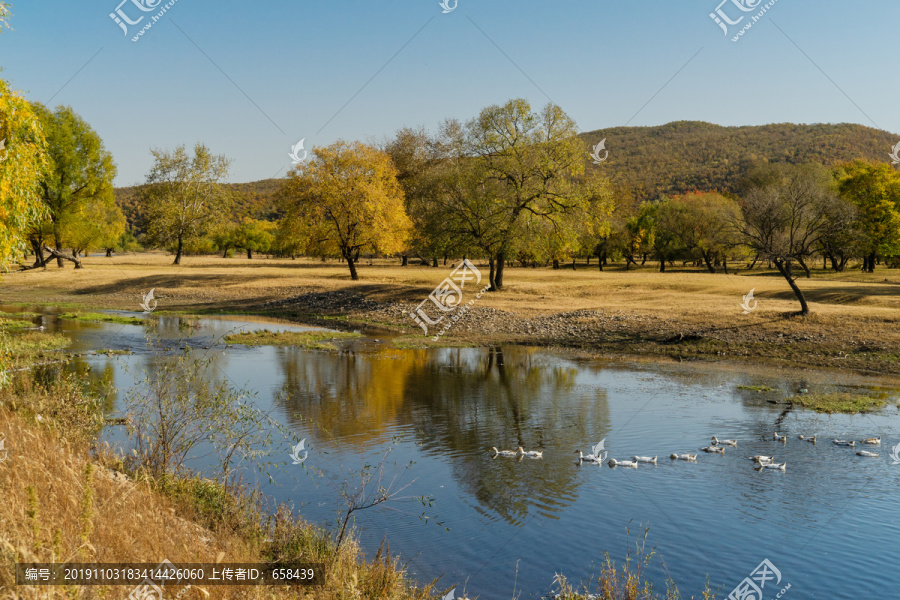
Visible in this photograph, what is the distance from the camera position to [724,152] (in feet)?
532

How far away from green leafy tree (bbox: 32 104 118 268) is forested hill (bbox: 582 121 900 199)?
86.2 metres

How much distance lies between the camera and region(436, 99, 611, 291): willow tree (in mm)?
42344

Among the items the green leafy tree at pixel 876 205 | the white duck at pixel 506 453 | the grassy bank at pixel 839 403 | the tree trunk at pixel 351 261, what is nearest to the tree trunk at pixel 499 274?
the tree trunk at pixel 351 261

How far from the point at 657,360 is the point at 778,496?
1560cm

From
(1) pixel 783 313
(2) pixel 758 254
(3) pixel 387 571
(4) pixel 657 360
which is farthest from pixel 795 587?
(1) pixel 783 313

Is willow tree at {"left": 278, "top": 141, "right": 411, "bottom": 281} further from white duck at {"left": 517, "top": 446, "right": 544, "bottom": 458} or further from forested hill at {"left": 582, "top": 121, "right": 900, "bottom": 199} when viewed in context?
forested hill at {"left": 582, "top": 121, "right": 900, "bottom": 199}

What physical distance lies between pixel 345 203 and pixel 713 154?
→ 5306 inches

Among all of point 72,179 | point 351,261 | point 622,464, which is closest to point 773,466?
point 622,464

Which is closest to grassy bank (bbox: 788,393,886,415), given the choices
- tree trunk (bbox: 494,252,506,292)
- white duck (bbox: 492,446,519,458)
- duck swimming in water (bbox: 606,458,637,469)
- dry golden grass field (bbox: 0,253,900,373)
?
dry golden grass field (bbox: 0,253,900,373)

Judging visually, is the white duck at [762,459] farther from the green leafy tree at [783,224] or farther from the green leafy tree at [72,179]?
the green leafy tree at [72,179]

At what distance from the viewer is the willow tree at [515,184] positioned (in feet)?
139

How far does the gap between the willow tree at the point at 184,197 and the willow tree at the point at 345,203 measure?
75.4 feet

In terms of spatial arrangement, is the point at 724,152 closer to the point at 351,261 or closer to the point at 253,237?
the point at 253,237

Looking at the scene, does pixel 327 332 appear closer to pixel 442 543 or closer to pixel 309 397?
pixel 309 397
